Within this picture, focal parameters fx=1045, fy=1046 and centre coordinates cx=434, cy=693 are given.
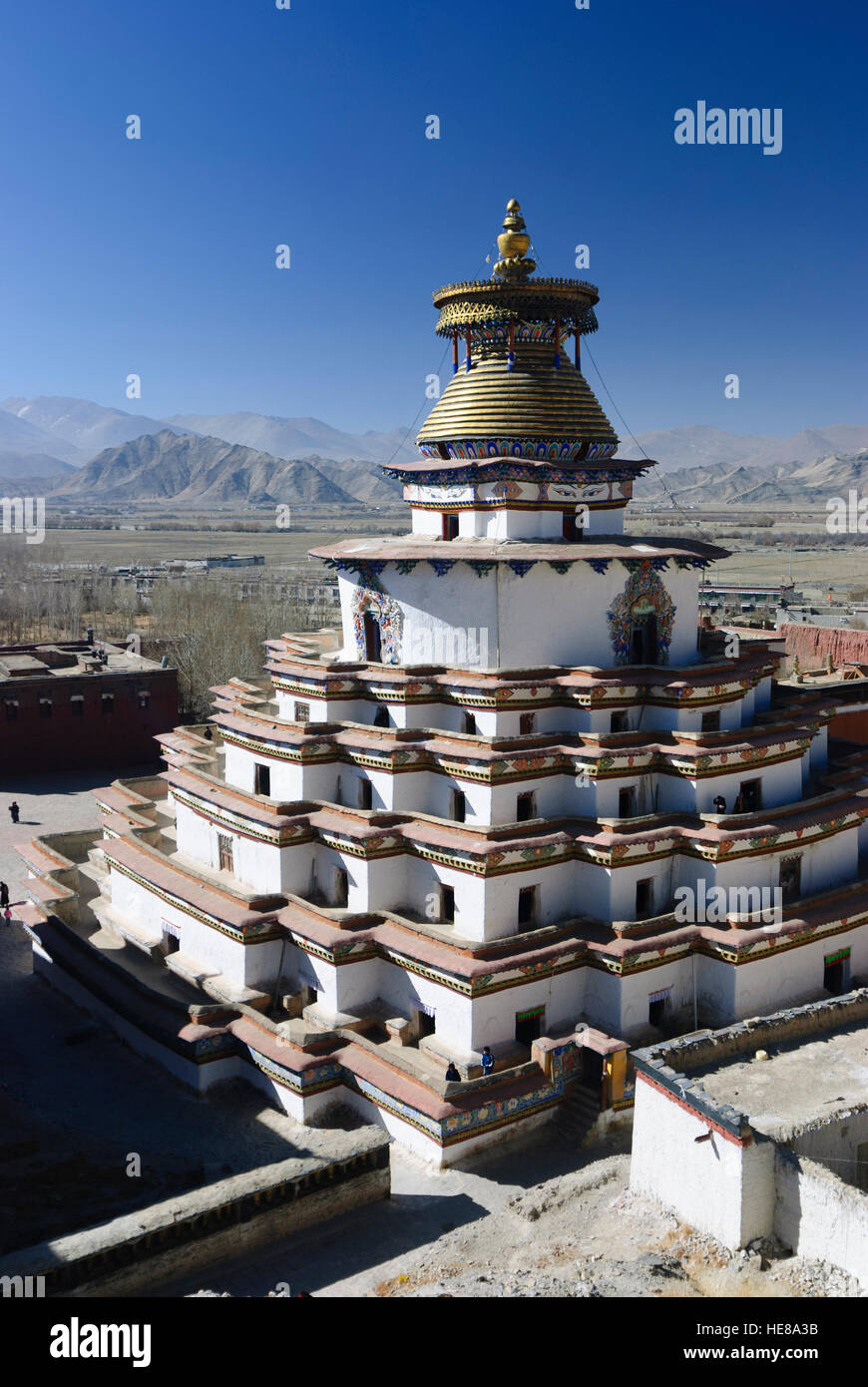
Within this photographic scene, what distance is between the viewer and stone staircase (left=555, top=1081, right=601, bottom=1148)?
15.7 metres

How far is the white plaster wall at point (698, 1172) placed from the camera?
40.7 ft

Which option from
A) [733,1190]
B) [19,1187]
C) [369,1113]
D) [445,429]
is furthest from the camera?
[445,429]

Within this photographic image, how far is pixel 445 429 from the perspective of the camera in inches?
816

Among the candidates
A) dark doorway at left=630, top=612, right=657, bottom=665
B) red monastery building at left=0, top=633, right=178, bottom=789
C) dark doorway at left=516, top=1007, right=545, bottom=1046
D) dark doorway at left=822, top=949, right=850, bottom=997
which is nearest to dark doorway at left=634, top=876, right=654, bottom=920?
dark doorway at left=516, top=1007, right=545, bottom=1046

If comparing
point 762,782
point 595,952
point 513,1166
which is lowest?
point 513,1166

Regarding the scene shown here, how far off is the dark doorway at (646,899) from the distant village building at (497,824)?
0.04m

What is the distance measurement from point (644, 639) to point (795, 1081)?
8165 mm

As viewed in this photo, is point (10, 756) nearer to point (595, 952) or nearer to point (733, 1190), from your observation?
point (595, 952)

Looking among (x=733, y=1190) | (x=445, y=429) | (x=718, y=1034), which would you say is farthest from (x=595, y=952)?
(x=445, y=429)

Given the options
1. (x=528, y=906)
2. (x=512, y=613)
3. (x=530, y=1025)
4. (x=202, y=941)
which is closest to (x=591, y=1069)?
(x=530, y=1025)

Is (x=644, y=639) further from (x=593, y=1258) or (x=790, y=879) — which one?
(x=593, y=1258)

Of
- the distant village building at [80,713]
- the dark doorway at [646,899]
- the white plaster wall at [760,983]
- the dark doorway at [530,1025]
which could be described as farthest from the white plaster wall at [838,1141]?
the distant village building at [80,713]
